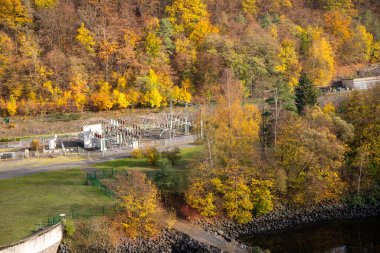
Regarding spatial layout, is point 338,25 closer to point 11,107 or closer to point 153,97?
point 153,97

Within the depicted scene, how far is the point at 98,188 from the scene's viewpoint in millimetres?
35219

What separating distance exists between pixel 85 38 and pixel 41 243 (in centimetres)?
3633

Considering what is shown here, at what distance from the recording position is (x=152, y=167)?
39.8 m

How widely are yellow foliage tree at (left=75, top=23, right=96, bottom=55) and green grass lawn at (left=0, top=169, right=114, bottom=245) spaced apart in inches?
962

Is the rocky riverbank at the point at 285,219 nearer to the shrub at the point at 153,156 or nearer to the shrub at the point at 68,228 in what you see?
the shrub at the point at 68,228

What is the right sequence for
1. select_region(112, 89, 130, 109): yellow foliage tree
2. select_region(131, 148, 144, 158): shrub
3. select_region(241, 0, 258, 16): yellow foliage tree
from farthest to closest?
1. select_region(241, 0, 258, 16): yellow foliage tree
2. select_region(112, 89, 130, 109): yellow foliage tree
3. select_region(131, 148, 144, 158): shrub

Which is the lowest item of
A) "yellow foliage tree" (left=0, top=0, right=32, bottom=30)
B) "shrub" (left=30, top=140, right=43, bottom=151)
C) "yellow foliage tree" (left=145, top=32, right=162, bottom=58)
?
"shrub" (left=30, top=140, right=43, bottom=151)

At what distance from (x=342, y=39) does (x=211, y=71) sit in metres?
25.5

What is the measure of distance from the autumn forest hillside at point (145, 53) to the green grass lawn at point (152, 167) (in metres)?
15.3

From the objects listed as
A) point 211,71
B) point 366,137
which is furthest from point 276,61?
point 366,137

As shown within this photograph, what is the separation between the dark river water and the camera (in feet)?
101

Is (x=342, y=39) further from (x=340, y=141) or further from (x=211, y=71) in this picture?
(x=340, y=141)

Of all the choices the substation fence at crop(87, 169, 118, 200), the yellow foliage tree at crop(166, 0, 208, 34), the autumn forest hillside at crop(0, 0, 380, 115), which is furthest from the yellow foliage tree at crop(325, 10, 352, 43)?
the substation fence at crop(87, 169, 118, 200)

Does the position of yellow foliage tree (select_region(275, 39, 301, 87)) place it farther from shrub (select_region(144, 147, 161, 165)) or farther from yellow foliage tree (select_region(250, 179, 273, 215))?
yellow foliage tree (select_region(250, 179, 273, 215))
